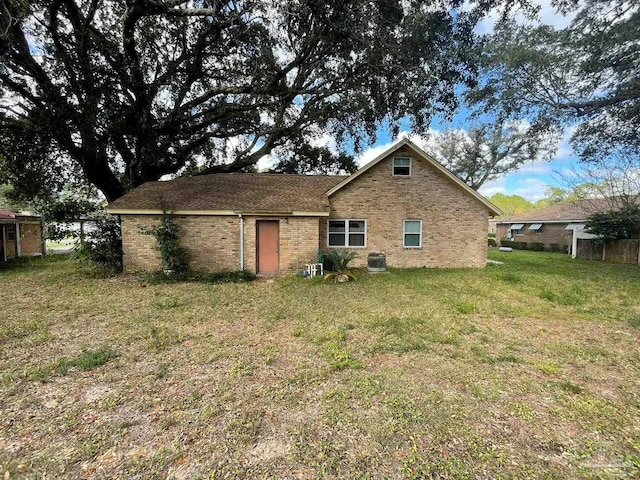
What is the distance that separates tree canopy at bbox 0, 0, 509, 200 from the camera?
8.30 meters

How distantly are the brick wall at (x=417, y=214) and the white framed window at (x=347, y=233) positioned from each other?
0.19 m

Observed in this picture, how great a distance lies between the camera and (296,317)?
6.20 m

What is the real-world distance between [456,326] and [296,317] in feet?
10.8

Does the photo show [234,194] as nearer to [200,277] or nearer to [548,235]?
[200,277]

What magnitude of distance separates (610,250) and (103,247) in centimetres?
2666

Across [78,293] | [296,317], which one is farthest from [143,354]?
[78,293]

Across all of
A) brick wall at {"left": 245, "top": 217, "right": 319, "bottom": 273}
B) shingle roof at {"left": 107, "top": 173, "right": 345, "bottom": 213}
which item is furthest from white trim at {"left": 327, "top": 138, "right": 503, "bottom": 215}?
brick wall at {"left": 245, "top": 217, "right": 319, "bottom": 273}

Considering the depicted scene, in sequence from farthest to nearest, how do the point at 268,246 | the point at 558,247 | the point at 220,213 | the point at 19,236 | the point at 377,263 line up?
the point at 558,247 → the point at 19,236 → the point at 377,263 → the point at 268,246 → the point at 220,213

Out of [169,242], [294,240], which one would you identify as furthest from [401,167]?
[169,242]

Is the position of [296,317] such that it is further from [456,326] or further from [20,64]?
[20,64]

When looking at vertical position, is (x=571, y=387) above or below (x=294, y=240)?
below

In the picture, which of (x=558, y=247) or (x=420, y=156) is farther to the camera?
(x=558, y=247)

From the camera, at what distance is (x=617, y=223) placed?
16766mm

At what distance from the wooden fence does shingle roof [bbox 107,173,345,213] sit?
17247mm
